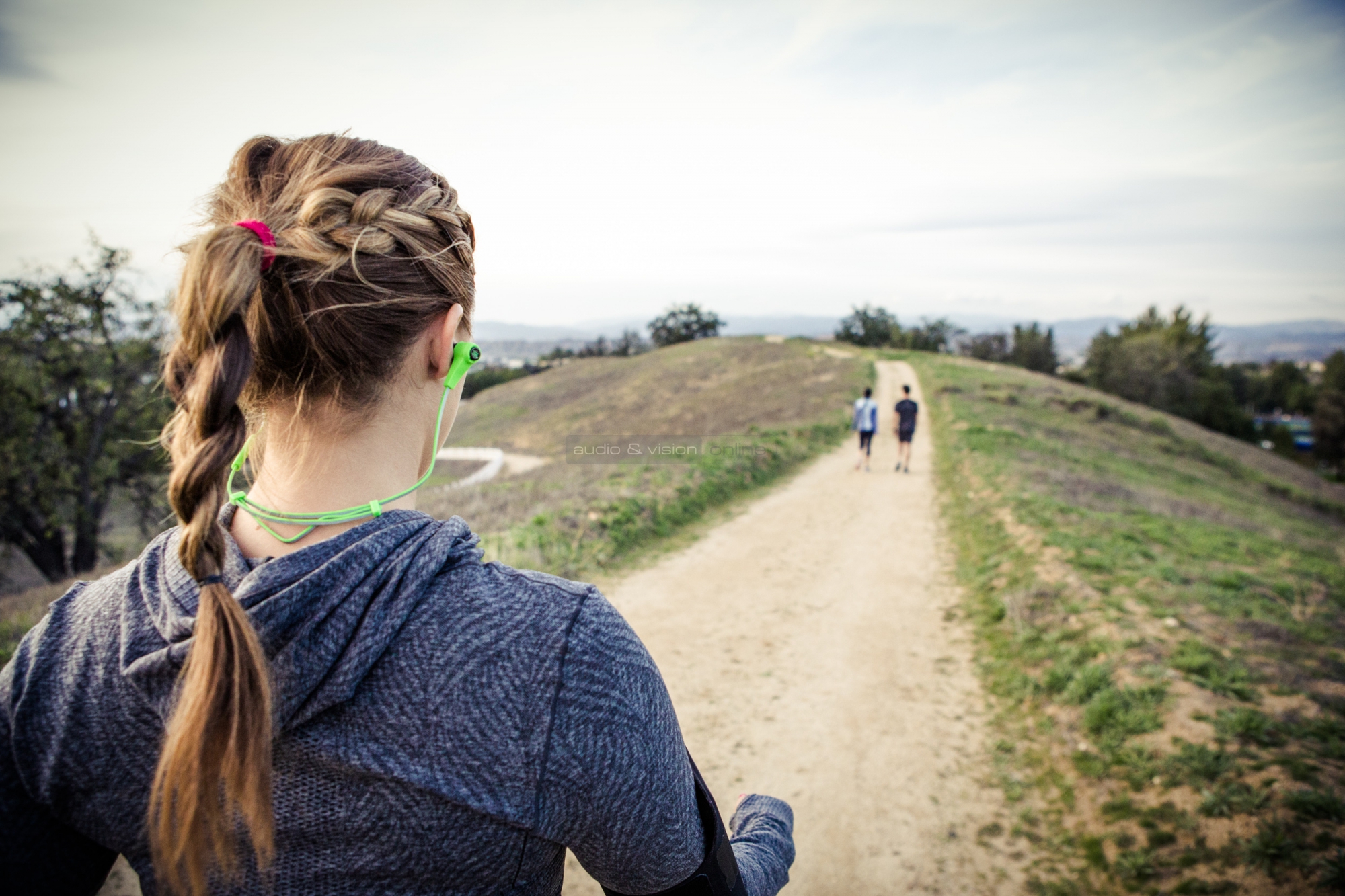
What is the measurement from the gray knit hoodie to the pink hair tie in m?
0.44

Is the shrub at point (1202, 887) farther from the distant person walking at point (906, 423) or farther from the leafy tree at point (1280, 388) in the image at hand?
the leafy tree at point (1280, 388)

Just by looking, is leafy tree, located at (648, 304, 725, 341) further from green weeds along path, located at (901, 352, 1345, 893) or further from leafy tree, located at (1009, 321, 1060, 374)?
green weeds along path, located at (901, 352, 1345, 893)

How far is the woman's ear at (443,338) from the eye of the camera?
1.22 metres

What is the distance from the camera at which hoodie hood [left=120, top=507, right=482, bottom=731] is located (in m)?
0.90

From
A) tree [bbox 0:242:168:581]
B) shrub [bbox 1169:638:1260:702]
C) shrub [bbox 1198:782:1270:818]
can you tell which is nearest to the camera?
shrub [bbox 1198:782:1270:818]

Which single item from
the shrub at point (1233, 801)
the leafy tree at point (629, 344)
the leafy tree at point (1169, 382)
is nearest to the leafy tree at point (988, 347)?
the leafy tree at point (1169, 382)

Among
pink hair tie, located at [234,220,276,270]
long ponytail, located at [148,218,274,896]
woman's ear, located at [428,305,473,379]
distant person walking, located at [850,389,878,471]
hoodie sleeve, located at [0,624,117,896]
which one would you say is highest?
pink hair tie, located at [234,220,276,270]

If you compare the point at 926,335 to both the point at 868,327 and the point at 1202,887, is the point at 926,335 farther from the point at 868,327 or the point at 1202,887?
the point at 1202,887

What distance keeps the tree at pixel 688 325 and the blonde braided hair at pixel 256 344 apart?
6860 cm

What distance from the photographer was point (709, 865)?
1.17 meters

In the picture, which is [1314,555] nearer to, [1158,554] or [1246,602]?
[1158,554]

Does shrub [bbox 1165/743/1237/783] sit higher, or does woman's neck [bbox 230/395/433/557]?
woman's neck [bbox 230/395/433/557]

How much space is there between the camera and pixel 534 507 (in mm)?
9461

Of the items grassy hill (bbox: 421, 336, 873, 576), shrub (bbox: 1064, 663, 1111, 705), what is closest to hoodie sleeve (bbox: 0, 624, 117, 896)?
shrub (bbox: 1064, 663, 1111, 705)
